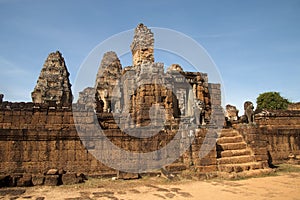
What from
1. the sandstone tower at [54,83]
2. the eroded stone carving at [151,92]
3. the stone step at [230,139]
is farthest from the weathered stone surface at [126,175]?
the sandstone tower at [54,83]

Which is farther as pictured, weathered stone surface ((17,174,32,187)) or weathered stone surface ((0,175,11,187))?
weathered stone surface ((17,174,32,187))

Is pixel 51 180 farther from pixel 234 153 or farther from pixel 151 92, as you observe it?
pixel 151 92

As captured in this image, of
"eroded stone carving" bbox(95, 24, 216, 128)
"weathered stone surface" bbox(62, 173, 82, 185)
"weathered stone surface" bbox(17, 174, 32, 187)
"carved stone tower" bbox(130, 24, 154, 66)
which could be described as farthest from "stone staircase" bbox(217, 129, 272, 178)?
"carved stone tower" bbox(130, 24, 154, 66)

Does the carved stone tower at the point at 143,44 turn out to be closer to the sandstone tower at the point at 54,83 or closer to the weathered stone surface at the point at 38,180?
the sandstone tower at the point at 54,83

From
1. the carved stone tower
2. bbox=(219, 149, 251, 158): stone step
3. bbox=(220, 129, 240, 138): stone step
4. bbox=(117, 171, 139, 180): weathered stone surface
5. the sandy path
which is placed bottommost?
the sandy path

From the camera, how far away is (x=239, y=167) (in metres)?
9.69

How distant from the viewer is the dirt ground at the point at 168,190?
21.6ft

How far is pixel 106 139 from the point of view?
33.4 feet

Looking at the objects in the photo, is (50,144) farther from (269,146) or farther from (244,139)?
(269,146)

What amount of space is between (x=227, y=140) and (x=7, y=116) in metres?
9.78

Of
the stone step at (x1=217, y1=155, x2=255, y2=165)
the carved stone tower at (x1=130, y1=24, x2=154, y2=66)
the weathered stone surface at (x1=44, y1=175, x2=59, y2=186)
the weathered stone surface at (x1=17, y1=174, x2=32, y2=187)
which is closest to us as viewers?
the weathered stone surface at (x1=17, y1=174, x2=32, y2=187)

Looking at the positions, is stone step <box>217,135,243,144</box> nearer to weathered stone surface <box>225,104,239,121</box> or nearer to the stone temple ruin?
the stone temple ruin

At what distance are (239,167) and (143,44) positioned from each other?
14685 mm

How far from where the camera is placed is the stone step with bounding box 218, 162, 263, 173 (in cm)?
955
